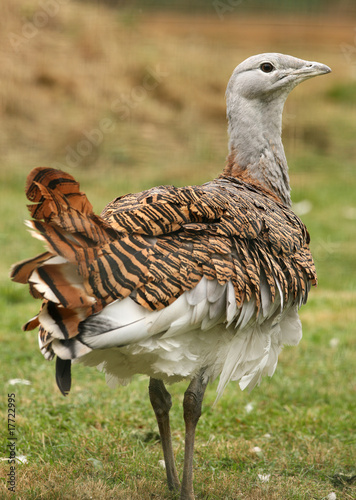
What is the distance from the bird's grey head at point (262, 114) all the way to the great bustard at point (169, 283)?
263 millimetres

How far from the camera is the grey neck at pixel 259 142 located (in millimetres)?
4051

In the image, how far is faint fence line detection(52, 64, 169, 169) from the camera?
428 inches

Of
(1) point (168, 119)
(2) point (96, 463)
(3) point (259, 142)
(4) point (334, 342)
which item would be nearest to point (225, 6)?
(1) point (168, 119)

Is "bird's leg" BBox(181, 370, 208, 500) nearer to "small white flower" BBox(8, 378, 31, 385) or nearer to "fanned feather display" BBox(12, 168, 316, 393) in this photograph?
"fanned feather display" BBox(12, 168, 316, 393)

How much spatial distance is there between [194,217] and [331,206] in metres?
7.31

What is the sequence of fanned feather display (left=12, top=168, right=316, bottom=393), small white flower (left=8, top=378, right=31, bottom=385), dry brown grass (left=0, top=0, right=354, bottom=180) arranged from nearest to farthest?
fanned feather display (left=12, top=168, right=316, bottom=393) < small white flower (left=8, top=378, right=31, bottom=385) < dry brown grass (left=0, top=0, right=354, bottom=180)

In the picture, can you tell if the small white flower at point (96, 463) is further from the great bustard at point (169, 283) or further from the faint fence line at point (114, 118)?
the faint fence line at point (114, 118)

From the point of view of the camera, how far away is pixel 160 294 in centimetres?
290

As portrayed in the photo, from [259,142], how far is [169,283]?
1.44 m

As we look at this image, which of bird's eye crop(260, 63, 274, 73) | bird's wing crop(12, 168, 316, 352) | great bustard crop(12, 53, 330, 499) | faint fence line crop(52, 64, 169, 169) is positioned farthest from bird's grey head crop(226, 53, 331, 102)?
faint fence line crop(52, 64, 169, 169)

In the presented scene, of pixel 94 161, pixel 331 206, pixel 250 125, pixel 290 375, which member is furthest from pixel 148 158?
pixel 250 125

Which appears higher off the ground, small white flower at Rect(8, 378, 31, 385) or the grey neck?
the grey neck

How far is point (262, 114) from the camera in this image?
4.12 metres

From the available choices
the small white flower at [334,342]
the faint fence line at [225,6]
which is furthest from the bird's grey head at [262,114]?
the faint fence line at [225,6]
